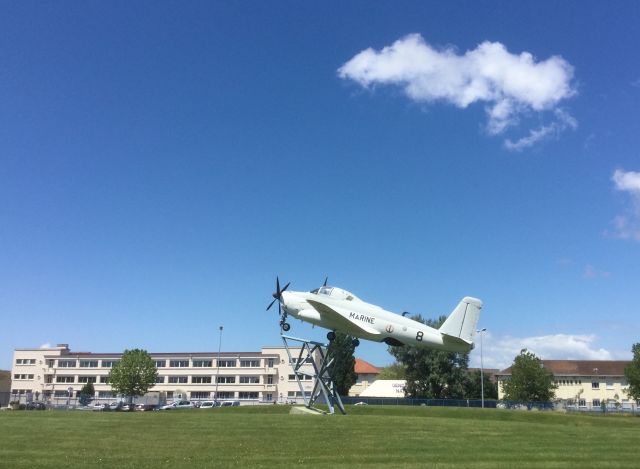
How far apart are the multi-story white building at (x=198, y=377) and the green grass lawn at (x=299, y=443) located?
3033 inches

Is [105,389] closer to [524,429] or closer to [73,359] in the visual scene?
[73,359]

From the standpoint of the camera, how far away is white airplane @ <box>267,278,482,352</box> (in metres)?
37.5

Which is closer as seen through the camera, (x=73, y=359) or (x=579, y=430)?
(x=579, y=430)

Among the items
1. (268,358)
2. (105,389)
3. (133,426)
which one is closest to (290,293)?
(133,426)

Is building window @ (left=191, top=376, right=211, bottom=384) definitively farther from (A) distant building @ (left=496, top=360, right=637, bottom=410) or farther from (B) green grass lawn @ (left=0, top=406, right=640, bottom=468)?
(B) green grass lawn @ (left=0, top=406, right=640, bottom=468)

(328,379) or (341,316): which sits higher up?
(341,316)

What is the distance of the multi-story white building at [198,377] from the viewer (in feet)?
362

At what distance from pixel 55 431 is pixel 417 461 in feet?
59.3

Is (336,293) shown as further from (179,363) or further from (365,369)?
(365,369)

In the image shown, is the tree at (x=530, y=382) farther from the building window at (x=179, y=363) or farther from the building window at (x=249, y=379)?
the building window at (x=179, y=363)

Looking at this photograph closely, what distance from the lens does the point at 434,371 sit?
277ft

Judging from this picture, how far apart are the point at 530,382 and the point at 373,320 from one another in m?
54.2

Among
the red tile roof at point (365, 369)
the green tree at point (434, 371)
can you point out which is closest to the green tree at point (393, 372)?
the red tile roof at point (365, 369)

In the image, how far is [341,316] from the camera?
40.0 meters
